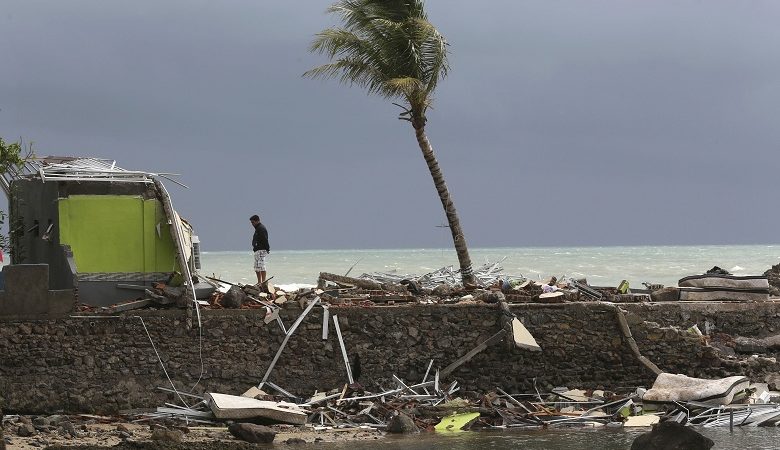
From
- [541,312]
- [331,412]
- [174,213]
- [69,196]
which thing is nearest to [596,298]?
[541,312]

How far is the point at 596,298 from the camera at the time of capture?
22.1 m

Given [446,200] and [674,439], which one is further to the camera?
[446,200]

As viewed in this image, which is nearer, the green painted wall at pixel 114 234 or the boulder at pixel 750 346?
the green painted wall at pixel 114 234

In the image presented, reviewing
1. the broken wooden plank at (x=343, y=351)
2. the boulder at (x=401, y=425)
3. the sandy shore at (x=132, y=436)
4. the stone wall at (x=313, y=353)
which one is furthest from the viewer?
the broken wooden plank at (x=343, y=351)

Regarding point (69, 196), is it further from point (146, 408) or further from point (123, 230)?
point (146, 408)

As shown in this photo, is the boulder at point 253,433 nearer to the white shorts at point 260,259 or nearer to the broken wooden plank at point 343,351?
the broken wooden plank at point 343,351

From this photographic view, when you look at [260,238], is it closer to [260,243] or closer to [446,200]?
[260,243]

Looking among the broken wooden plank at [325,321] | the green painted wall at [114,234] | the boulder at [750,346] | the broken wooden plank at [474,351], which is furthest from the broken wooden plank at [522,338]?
the green painted wall at [114,234]

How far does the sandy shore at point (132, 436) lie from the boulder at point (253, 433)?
14 cm

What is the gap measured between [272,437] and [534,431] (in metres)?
4.06

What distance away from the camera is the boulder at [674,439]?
15.0m

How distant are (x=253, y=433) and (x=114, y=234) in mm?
5453

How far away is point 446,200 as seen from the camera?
28.1m

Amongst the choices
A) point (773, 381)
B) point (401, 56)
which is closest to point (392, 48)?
point (401, 56)
